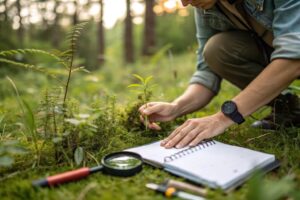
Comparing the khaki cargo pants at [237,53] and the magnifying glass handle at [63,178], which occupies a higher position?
the khaki cargo pants at [237,53]

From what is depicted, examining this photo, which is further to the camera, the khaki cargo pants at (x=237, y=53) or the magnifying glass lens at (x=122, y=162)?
the khaki cargo pants at (x=237, y=53)

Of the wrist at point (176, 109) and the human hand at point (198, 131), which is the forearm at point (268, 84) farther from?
the wrist at point (176, 109)

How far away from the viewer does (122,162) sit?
1561 mm

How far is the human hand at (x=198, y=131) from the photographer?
1693 mm

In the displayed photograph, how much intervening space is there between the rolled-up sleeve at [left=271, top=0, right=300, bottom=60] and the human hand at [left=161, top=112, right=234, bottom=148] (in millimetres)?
434

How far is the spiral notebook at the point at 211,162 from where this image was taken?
135 cm

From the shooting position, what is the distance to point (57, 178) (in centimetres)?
138

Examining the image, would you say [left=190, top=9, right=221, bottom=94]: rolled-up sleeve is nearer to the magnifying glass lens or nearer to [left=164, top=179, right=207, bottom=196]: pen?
the magnifying glass lens

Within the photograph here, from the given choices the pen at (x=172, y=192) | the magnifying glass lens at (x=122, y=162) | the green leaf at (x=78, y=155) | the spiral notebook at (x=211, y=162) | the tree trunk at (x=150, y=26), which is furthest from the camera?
the tree trunk at (x=150, y=26)

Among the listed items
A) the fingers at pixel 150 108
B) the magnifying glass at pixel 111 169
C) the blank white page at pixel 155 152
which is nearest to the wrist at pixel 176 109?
the fingers at pixel 150 108

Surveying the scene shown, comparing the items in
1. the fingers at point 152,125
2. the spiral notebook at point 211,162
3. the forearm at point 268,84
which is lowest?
the spiral notebook at point 211,162

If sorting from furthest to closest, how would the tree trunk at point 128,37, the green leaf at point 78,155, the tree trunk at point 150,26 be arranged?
the tree trunk at point 128,37 → the tree trunk at point 150,26 → the green leaf at point 78,155

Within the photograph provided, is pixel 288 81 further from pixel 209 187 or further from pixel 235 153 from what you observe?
pixel 209 187

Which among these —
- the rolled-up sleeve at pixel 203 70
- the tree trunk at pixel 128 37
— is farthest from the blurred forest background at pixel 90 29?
the rolled-up sleeve at pixel 203 70
